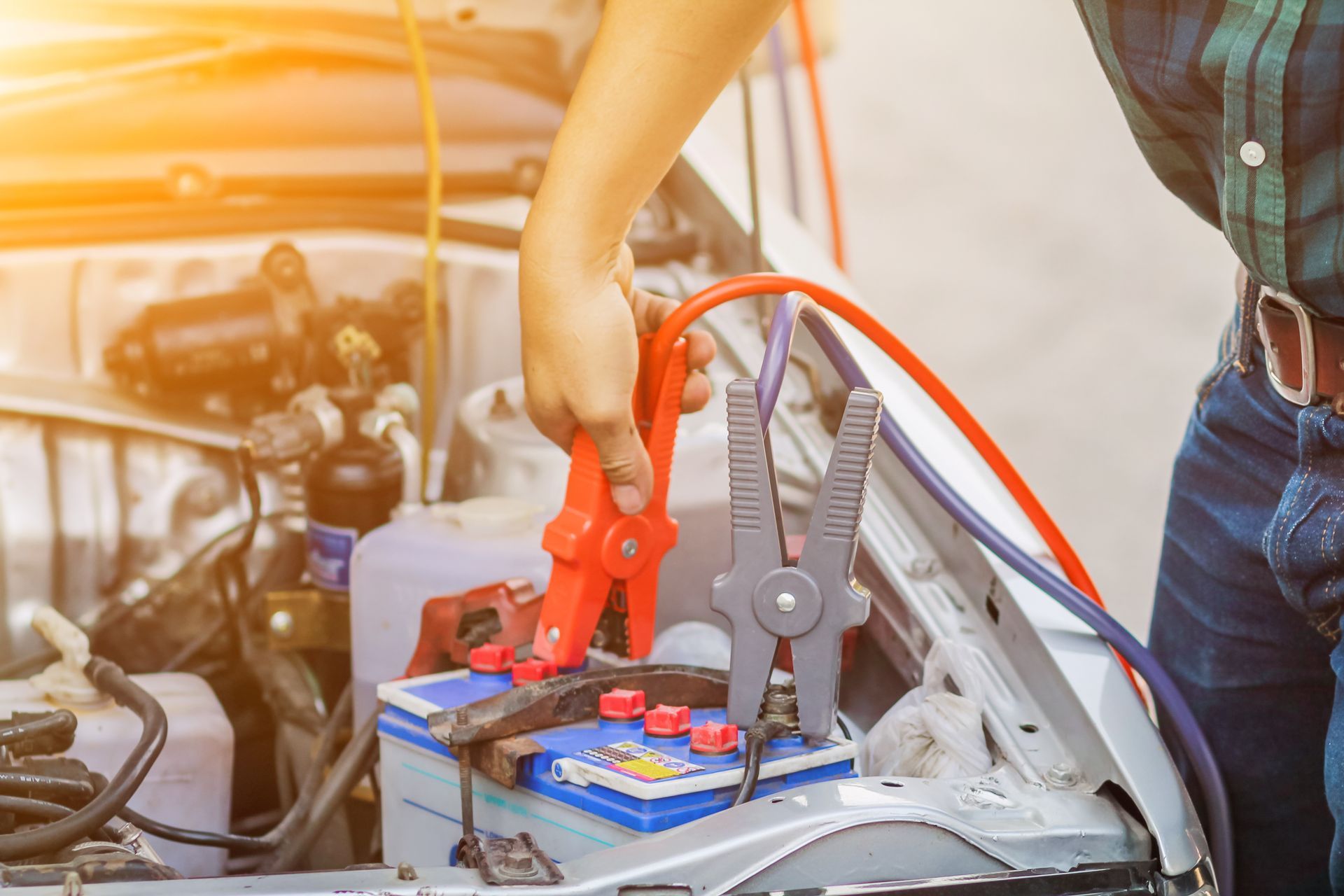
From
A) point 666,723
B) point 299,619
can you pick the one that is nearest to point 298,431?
point 299,619

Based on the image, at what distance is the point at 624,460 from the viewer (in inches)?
32.3

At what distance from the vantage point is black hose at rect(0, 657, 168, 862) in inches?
28.1

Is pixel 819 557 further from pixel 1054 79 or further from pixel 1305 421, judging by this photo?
pixel 1054 79

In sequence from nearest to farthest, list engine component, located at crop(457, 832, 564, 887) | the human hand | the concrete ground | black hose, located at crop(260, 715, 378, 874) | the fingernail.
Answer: engine component, located at crop(457, 832, 564, 887) < the human hand < the fingernail < black hose, located at crop(260, 715, 378, 874) < the concrete ground

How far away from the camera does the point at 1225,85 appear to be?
2.17 feet

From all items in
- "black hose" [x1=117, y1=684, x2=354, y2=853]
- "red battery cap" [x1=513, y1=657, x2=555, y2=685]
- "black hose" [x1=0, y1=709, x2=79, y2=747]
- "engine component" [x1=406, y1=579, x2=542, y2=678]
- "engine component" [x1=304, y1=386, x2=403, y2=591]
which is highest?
"engine component" [x1=304, y1=386, x2=403, y2=591]

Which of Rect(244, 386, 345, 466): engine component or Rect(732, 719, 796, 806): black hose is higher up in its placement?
Rect(244, 386, 345, 466): engine component

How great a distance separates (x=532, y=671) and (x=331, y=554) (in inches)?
16.1

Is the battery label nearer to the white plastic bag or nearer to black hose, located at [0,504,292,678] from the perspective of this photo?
black hose, located at [0,504,292,678]

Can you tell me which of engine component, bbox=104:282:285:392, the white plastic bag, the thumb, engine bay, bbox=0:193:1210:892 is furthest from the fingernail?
engine component, bbox=104:282:285:392

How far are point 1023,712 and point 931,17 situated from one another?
5.18m

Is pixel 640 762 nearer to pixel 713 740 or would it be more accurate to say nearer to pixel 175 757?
pixel 713 740

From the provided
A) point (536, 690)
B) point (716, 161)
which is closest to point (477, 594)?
point (536, 690)

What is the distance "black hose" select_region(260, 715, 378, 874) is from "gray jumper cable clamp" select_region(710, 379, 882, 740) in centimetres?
34
